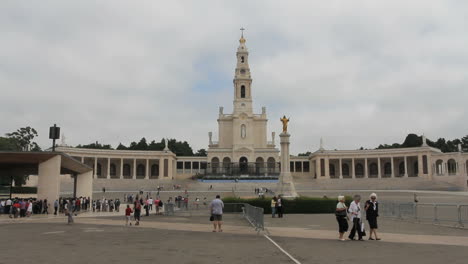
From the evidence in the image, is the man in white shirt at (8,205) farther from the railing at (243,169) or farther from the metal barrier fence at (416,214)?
the railing at (243,169)

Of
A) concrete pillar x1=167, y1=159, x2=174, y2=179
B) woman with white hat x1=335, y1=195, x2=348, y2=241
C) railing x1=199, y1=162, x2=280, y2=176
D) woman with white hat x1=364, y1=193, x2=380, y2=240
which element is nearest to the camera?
woman with white hat x1=335, y1=195, x2=348, y2=241

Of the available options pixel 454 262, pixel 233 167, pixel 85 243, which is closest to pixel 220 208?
pixel 85 243

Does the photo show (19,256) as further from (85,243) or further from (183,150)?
(183,150)

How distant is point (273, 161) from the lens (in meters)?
89.6

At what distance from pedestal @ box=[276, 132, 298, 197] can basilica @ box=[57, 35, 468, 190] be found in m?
38.4

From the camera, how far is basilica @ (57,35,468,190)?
80.7 metres

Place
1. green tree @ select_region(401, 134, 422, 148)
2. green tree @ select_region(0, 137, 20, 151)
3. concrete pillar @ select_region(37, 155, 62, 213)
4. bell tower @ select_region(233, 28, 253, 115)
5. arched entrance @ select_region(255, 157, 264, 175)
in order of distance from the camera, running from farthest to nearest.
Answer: green tree @ select_region(401, 134, 422, 148) → bell tower @ select_region(233, 28, 253, 115) → arched entrance @ select_region(255, 157, 264, 175) → green tree @ select_region(0, 137, 20, 151) → concrete pillar @ select_region(37, 155, 62, 213)

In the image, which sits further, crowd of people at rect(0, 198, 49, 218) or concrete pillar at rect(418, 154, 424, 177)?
concrete pillar at rect(418, 154, 424, 177)

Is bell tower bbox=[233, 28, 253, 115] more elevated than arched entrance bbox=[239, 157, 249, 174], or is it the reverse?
bell tower bbox=[233, 28, 253, 115]

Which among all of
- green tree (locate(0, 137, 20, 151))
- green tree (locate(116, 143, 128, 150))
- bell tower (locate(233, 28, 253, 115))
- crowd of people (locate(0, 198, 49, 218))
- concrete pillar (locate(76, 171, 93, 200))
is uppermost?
bell tower (locate(233, 28, 253, 115))

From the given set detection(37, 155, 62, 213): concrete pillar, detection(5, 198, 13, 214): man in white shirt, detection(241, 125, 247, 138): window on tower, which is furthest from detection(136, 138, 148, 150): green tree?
detection(37, 155, 62, 213): concrete pillar

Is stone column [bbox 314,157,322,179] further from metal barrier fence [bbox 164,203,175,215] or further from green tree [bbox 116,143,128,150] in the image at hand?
metal barrier fence [bbox 164,203,175,215]

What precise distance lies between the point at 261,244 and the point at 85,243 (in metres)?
5.76

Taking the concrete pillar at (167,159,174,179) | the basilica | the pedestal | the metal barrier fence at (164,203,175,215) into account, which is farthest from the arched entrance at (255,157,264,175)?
the metal barrier fence at (164,203,175,215)
